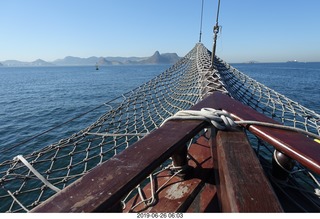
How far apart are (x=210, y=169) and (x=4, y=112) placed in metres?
21.9

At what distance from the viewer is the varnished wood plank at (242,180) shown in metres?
0.74

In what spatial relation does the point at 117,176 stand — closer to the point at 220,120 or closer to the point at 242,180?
the point at 242,180

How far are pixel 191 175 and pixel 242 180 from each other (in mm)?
784

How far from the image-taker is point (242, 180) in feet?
2.85

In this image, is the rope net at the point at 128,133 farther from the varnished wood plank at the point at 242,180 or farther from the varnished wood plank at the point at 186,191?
the varnished wood plank at the point at 242,180

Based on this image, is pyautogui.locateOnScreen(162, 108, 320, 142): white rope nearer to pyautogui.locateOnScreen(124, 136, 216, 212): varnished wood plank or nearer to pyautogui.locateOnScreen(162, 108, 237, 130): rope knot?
pyautogui.locateOnScreen(162, 108, 237, 130): rope knot

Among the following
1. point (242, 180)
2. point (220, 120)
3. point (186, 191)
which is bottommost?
point (186, 191)

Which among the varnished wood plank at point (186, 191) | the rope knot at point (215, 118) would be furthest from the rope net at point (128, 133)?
the rope knot at point (215, 118)

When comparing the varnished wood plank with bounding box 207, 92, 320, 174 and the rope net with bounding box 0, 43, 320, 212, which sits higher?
the varnished wood plank with bounding box 207, 92, 320, 174

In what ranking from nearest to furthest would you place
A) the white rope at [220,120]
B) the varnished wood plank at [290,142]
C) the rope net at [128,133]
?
the varnished wood plank at [290,142]
the white rope at [220,120]
the rope net at [128,133]

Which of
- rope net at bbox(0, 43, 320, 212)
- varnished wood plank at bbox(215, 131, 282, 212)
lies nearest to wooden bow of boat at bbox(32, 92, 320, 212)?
varnished wood plank at bbox(215, 131, 282, 212)

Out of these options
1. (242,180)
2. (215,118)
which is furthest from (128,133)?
(242,180)

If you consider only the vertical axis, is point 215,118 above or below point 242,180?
above

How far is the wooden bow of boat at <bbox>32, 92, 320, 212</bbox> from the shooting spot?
2.43 ft
